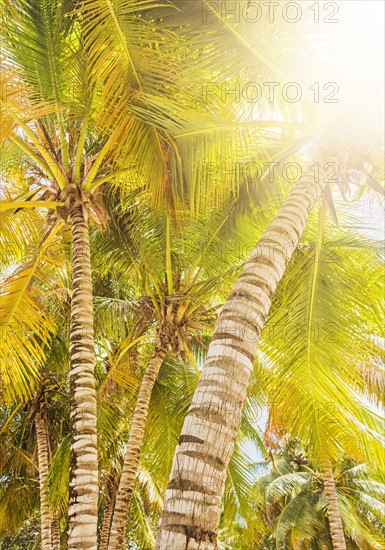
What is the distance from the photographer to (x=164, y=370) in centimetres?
980

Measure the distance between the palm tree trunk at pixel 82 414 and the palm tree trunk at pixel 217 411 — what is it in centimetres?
205

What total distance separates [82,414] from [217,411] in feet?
7.68

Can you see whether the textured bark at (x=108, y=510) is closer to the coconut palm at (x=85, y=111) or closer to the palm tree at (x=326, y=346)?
the palm tree at (x=326, y=346)

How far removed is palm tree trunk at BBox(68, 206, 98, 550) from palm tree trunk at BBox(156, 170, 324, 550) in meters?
2.05

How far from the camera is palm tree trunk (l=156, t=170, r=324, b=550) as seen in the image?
6.96 feet

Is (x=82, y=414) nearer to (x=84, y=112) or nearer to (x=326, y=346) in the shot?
(x=326, y=346)

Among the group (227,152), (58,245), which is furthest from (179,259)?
(227,152)

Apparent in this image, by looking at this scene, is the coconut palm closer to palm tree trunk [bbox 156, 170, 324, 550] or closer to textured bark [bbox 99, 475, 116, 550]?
palm tree trunk [bbox 156, 170, 324, 550]

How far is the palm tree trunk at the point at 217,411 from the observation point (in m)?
2.12

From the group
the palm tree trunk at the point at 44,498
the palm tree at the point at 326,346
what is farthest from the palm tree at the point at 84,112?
the palm tree trunk at the point at 44,498

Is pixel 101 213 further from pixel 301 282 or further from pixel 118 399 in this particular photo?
pixel 118 399

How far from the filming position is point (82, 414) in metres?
4.45

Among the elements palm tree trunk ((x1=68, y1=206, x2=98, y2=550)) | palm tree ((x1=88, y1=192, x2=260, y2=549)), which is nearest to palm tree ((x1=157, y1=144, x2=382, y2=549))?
palm tree trunk ((x1=68, y1=206, x2=98, y2=550))

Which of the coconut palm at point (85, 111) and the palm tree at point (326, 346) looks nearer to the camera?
the coconut palm at point (85, 111)
